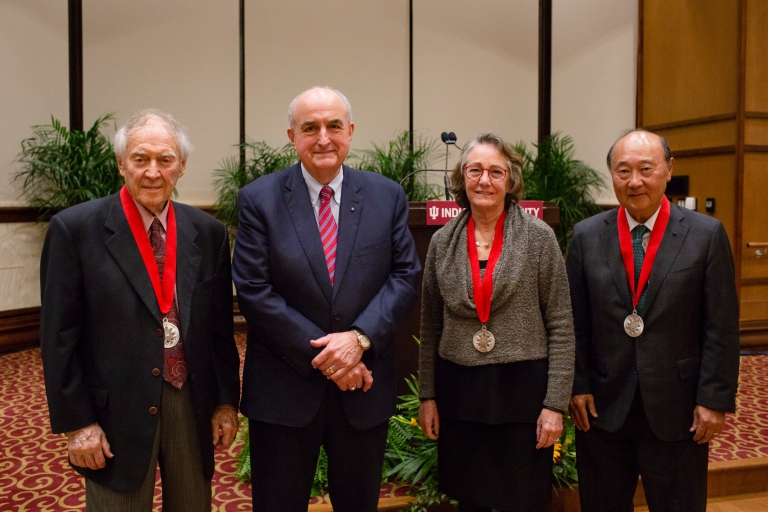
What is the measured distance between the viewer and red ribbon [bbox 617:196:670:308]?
6.04ft

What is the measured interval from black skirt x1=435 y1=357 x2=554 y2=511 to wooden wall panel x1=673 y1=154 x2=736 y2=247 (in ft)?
14.9

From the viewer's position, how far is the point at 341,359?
161 centimetres

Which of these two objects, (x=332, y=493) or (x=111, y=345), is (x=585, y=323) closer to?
(x=332, y=493)

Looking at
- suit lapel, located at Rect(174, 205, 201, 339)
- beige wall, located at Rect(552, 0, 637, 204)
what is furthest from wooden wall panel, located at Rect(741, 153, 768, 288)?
suit lapel, located at Rect(174, 205, 201, 339)

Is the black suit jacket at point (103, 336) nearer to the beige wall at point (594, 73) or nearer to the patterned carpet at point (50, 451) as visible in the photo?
the patterned carpet at point (50, 451)

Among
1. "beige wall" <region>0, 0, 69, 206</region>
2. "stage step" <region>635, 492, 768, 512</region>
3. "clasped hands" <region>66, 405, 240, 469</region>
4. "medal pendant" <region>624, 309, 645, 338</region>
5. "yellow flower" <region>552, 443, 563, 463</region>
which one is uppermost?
"beige wall" <region>0, 0, 69, 206</region>

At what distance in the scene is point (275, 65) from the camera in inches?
242

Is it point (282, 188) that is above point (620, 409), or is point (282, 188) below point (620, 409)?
above

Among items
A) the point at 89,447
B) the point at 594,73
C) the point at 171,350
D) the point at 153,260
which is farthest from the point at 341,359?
the point at 594,73

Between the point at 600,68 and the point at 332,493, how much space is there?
610cm

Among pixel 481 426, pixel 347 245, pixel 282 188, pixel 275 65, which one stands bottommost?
pixel 481 426

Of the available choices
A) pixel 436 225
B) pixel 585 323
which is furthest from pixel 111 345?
pixel 436 225

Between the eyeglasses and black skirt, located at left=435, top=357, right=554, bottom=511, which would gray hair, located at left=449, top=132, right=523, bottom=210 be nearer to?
the eyeglasses

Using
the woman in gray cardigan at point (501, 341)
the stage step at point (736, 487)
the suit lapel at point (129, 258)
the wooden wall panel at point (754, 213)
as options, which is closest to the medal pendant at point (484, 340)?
the woman in gray cardigan at point (501, 341)
